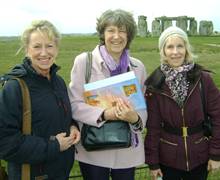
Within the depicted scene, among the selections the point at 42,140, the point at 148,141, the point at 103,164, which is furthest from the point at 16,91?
the point at 148,141

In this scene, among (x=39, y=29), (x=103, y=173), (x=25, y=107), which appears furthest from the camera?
(x=103, y=173)

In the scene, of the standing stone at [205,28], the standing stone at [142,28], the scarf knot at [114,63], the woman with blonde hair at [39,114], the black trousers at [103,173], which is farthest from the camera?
the standing stone at [205,28]

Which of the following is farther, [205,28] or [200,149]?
[205,28]

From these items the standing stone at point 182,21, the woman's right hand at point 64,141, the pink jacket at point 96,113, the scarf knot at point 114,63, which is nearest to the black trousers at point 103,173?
the pink jacket at point 96,113

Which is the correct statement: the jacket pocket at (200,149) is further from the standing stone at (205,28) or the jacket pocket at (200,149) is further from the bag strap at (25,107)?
the standing stone at (205,28)

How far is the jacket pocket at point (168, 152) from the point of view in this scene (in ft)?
12.9

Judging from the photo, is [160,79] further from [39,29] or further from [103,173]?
[39,29]

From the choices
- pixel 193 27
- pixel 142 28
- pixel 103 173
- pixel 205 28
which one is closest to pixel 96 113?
pixel 103 173

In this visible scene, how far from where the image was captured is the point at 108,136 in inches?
144

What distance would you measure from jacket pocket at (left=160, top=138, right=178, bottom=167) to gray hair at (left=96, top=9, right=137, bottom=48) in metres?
1.03

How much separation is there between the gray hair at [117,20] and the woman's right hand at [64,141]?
993mm

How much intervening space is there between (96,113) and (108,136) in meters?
0.22

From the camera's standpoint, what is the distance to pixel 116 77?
3.68 meters

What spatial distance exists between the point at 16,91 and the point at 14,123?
23cm
